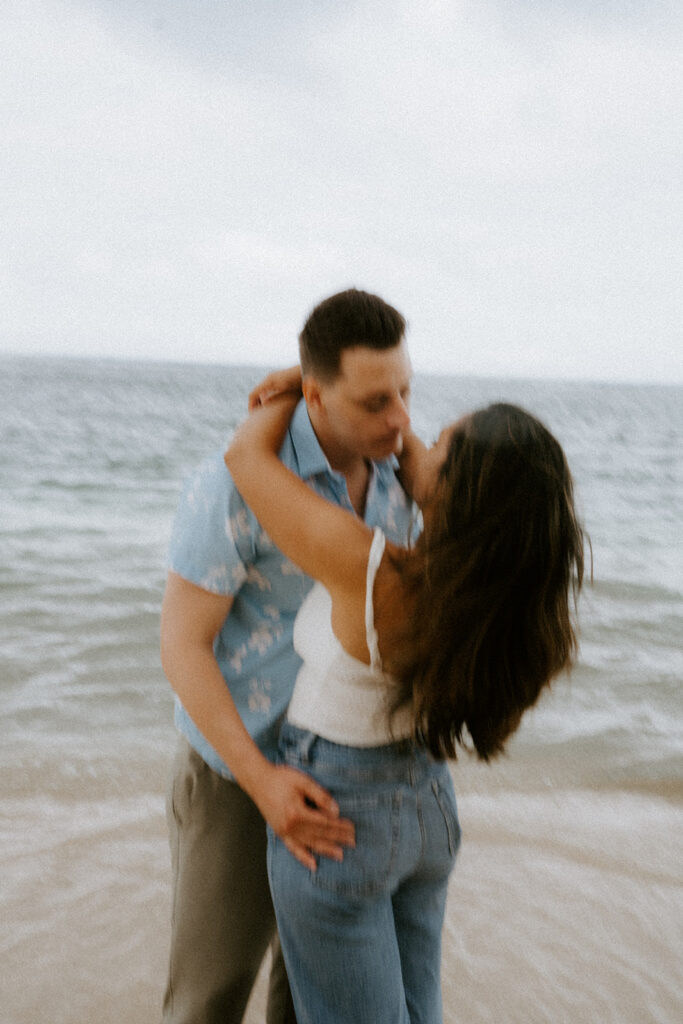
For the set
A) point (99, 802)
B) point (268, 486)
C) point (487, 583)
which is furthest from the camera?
point (99, 802)

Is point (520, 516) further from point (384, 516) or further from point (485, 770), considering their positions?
point (485, 770)

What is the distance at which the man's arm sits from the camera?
148 cm

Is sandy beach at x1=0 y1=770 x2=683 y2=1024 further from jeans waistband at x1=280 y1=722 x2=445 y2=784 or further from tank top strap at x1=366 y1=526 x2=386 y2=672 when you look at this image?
tank top strap at x1=366 y1=526 x2=386 y2=672

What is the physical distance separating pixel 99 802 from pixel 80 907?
0.77m

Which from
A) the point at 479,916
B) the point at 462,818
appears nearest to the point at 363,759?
the point at 479,916

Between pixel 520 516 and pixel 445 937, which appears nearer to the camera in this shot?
pixel 520 516

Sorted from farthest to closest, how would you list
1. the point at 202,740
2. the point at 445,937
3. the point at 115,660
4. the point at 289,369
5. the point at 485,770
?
the point at 115,660 → the point at 485,770 → the point at 445,937 → the point at 289,369 → the point at 202,740

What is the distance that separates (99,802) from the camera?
3834 millimetres

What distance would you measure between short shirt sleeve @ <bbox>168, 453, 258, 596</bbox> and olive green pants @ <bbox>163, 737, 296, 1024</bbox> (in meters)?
0.48

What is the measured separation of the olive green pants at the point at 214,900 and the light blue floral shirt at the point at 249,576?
0.31ft

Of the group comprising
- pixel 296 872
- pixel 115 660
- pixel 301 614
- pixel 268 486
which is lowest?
pixel 115 660

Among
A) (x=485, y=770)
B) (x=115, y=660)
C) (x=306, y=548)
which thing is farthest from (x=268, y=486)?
(x=115, y=660)

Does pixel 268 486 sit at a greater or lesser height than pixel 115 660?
greater

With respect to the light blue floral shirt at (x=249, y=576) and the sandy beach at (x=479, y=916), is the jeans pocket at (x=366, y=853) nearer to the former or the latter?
the light blue floral shirt at (x=249, y=576)
